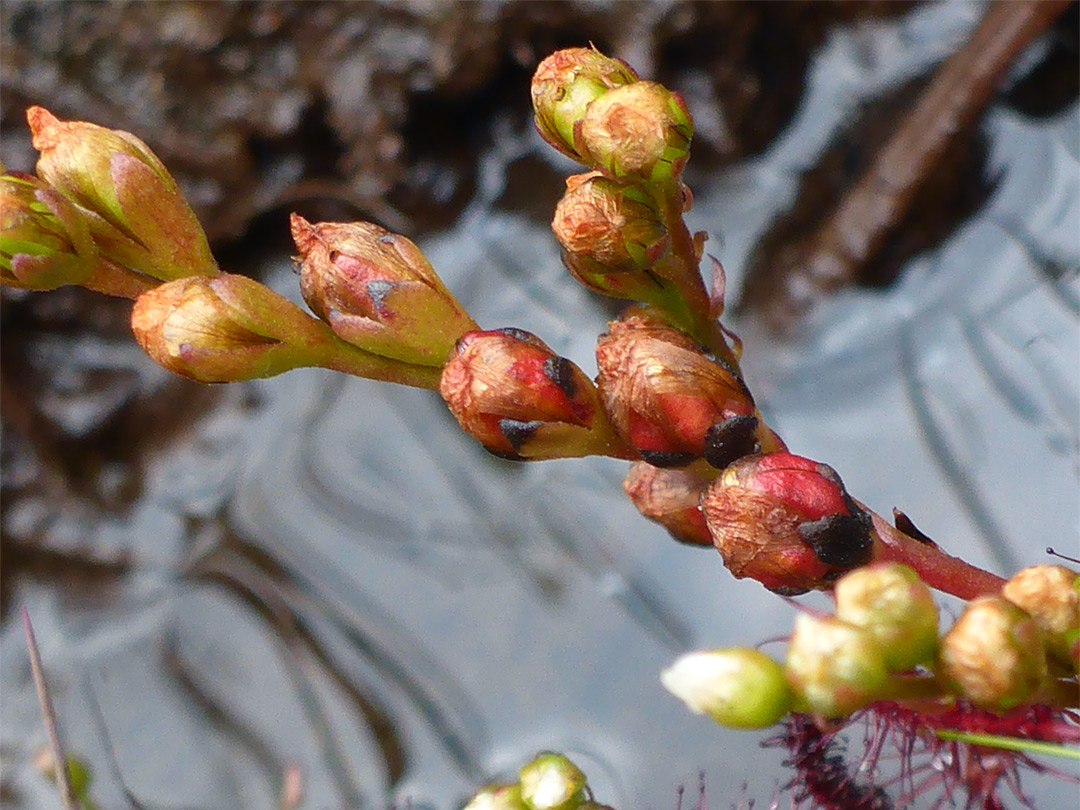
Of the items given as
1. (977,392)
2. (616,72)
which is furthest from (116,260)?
(977,392)

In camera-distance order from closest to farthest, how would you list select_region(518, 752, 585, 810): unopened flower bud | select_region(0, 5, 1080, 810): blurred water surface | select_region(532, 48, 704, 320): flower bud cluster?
1. select_region(532, 48, 704, 320): flower bud cluster
2. select_region(518, 752, 585, 810): unopened flower bud
3. select_region(0, 5, 1080, 810): blurred water surface

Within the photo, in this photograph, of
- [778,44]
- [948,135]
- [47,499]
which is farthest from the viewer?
[47,499]

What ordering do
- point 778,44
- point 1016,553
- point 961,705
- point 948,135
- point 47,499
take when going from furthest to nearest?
1. point 47,499
2. point 778,44
3. point 948,135
4. point 1016,553
5. point 961,705

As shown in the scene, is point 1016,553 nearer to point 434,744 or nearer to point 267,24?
point 434,744

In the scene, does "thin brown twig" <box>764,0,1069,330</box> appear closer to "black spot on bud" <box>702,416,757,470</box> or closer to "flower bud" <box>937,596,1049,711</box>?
"black spot on bud" <box>702,416,757,470</box>

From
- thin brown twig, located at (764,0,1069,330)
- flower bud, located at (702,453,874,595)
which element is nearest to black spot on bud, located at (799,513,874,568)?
flower bud, located at (702,453,874,595)

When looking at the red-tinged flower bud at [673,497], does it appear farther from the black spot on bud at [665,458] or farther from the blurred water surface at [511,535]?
the blurred water surface at [511,535]
